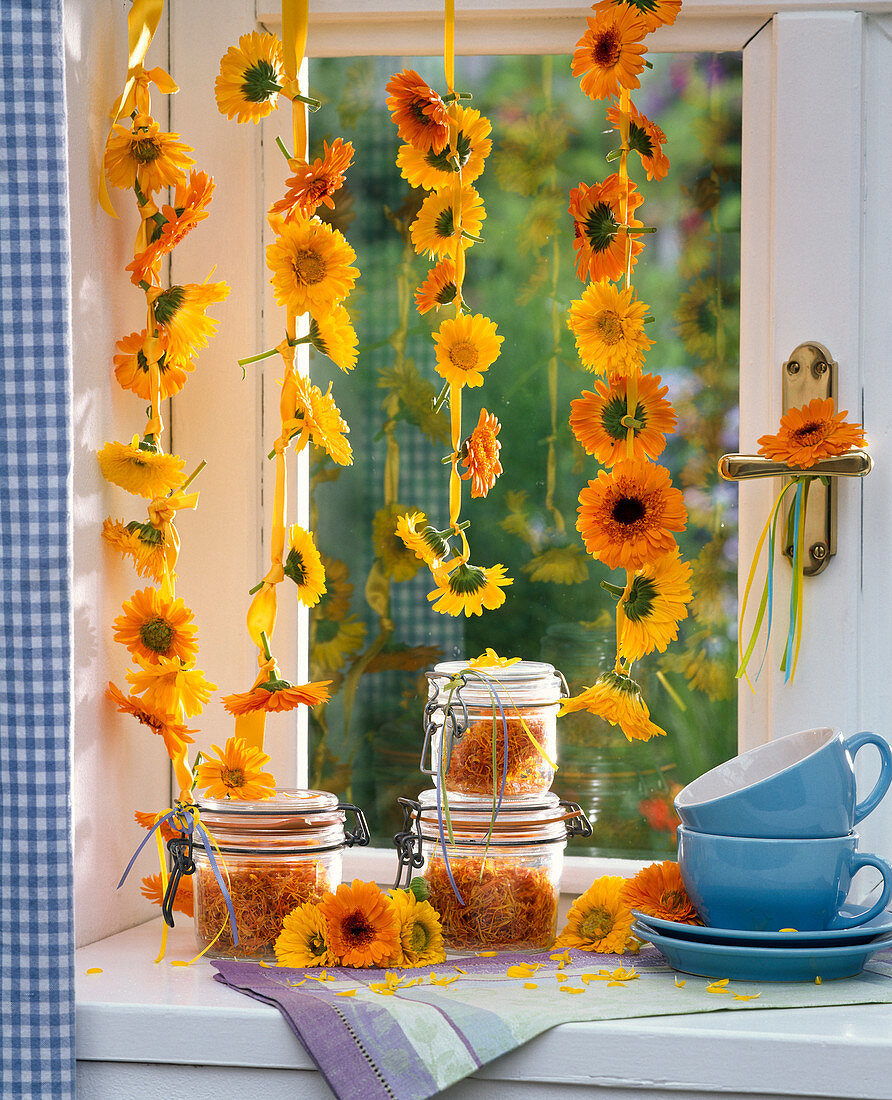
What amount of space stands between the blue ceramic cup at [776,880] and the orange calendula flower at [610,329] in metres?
0.41

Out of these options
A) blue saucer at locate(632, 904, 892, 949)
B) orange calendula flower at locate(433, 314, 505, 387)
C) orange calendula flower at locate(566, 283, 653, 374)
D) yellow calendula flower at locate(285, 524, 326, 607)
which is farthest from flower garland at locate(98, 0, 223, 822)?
blue saucer at locate(632, 904, 892, 949)

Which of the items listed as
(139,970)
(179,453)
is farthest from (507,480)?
(139,970)

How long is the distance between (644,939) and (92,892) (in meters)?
0.48

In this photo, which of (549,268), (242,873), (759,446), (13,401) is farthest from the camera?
(549,268)

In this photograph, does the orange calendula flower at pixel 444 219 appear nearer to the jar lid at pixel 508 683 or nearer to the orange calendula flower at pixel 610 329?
the orange calendula flower at pixel 610 329

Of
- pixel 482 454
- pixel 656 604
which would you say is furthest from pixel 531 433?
pixel 656 604

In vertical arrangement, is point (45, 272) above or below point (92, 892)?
above

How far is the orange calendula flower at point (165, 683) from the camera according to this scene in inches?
38.9

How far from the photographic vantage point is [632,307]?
1015mm

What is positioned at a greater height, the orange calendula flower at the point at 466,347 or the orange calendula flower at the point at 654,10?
the orange calendula flower at the point at 654,10

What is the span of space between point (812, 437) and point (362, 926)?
1.90ft

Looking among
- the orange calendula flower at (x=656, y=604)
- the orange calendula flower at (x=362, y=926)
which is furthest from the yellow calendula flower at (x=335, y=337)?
the orange calendula flower at (x=362, y=926)

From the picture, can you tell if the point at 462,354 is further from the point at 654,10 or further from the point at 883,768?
the point at 883,768

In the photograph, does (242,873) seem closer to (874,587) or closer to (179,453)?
(179,453)
